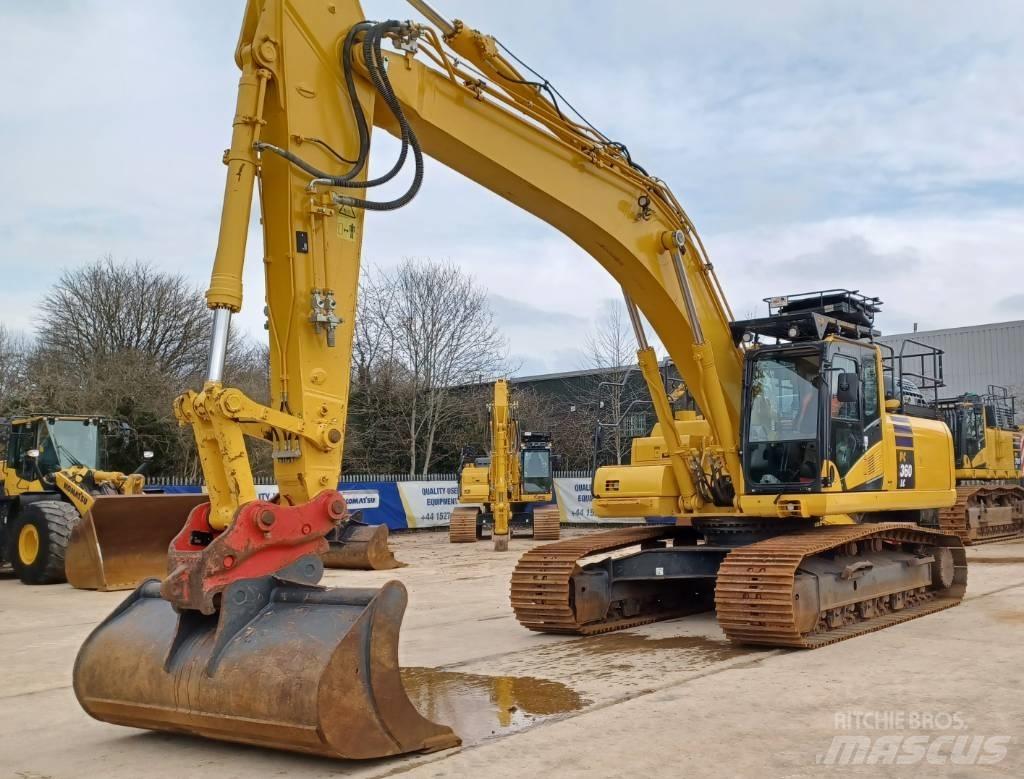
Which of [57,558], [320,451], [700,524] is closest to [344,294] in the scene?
[320,451]

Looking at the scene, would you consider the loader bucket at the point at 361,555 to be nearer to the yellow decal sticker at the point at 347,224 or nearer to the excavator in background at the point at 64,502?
the excavator in background at the point at 64,502

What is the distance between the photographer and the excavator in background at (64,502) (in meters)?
13.8

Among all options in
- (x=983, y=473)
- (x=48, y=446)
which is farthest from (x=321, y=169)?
(x=983, y=473)

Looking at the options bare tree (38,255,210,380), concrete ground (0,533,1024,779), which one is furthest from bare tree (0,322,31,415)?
concrete ground (0,533,1024,779)

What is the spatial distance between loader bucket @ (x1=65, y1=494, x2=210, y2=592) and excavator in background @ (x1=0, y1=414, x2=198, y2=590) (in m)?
0.01

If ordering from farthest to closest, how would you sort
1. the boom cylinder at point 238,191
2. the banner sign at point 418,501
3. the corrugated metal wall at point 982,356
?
the corrugated metal wall at point 982,356 → the banner sign at point 418,501 → the boom cylinder at point 238,191

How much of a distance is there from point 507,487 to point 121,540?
10.7 m

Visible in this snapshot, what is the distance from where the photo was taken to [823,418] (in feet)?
29.3

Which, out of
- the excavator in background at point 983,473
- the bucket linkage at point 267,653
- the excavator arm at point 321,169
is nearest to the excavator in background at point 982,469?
the excavator in background at point 983,473

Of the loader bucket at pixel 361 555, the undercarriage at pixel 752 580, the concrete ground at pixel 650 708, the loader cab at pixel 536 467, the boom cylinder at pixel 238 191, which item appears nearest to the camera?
the concrete ground at pixel 650 708

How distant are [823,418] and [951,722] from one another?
365 cm

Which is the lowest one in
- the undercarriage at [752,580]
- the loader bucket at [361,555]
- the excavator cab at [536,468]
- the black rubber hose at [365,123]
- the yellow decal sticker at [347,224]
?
the loader bucket at [361,555]

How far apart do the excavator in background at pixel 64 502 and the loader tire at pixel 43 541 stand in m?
0.01

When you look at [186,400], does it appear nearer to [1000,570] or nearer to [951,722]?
[951,722]
